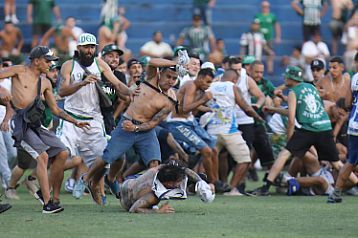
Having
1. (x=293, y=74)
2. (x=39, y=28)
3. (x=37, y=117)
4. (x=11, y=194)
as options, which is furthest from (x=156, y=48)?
(x=37, y=117)

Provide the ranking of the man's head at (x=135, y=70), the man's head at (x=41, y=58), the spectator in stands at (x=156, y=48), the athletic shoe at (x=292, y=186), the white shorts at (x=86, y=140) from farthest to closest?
1. the spectator in stands at (x=156, y=48)
2. the man's head at (x=135, y=70)
3. the athletic shoe at (x=292, y=186)
4. the white shorts at (x=86, y=140)
5. the man's head at (x=41, y=58)

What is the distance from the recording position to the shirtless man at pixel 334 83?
17.0 m

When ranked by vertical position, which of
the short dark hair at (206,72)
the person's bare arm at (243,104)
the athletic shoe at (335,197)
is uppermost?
the short dark hair at (206,72)

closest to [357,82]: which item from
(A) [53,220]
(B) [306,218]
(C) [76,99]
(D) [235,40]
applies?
(B) [306,218]

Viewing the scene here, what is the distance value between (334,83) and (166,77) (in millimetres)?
4783

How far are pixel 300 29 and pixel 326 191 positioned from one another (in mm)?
12579

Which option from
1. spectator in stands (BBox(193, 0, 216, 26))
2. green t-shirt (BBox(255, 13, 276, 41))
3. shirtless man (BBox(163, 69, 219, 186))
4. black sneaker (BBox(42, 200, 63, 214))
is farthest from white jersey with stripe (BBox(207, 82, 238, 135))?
spectator in stands (BBox(193, 0, 216, 26))

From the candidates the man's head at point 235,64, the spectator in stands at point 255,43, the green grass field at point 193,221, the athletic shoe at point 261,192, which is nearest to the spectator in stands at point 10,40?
the spectator in stands at point 255,43

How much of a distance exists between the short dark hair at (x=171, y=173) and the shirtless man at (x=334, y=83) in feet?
19.6

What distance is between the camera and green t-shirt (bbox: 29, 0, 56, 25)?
2653cm

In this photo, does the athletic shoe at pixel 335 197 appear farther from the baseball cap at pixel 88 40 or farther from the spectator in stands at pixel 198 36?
the spectator in stands at pixel 198 36

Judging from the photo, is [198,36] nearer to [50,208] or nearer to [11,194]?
[11,194]

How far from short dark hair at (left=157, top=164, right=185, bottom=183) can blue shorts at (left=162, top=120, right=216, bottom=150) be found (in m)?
3.99

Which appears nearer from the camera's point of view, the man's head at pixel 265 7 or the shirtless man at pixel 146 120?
the shirtless man at pixel 146 120
